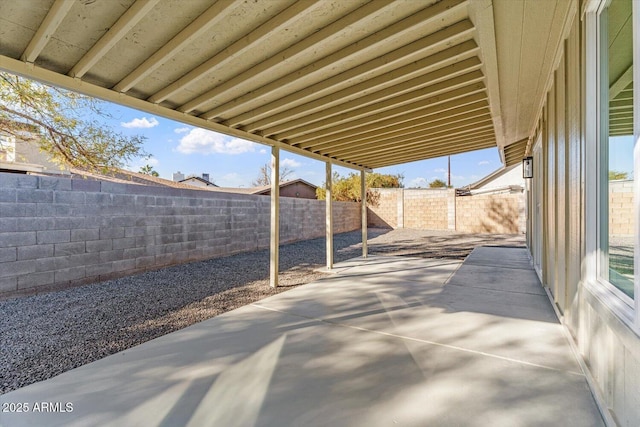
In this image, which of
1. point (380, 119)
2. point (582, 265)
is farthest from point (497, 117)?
point (582, 265)

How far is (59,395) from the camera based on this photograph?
1762mm

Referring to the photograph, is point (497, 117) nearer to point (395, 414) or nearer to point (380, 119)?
point (380, 119)

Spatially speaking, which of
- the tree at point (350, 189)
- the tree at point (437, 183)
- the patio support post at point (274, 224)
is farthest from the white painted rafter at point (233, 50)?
the tree at point (437, 183)

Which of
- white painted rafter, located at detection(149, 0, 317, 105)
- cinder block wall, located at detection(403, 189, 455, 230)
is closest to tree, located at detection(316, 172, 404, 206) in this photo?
cinder block wall, located at detection(403, 189, 455, 230)

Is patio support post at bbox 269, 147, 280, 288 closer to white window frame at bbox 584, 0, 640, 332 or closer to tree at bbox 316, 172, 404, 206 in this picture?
white window frame at bbox 584, 0, 640, 332

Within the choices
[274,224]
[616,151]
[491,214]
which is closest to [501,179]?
[491,214]

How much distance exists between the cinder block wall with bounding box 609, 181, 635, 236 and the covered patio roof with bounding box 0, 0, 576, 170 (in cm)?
133

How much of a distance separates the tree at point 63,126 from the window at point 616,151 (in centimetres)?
800

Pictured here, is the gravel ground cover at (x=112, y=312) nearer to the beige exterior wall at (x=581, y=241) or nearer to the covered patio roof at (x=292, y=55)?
the covered patio roof at (x=292, y=55)

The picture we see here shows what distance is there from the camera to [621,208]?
152 cm

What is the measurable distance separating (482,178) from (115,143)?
20.4 metres

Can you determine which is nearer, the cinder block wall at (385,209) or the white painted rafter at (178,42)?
the white painted rafter at (178,42)

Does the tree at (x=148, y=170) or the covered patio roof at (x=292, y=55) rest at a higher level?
the tree at (x=148, y=170)

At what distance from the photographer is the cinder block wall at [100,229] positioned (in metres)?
3.59
